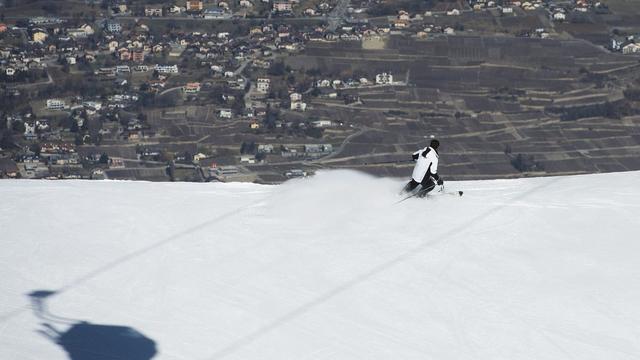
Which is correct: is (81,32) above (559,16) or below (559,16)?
below

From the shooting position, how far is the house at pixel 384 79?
37.9 meters

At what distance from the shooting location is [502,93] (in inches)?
1462

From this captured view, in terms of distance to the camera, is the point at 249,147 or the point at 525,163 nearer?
the point at 525,163

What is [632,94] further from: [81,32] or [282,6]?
[81,32]

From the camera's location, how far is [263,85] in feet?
126

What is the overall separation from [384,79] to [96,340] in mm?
31965

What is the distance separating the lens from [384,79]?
38.1 metres

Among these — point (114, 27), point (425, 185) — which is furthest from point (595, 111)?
point (425, 185)

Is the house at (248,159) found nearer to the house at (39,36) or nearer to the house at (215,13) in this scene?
the house at (39,36)

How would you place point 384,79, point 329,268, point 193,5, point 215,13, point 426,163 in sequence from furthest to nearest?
point 193,5 < point 215,13 < point 384,79 < point 426,163 < point 329,268

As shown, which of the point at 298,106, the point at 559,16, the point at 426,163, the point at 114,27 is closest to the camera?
the point at 426,163

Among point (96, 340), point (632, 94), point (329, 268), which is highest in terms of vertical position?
point (329, 268)

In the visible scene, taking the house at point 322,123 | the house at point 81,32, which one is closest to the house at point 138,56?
the house at point 81,32

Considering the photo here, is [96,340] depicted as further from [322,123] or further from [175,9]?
[175,9]
